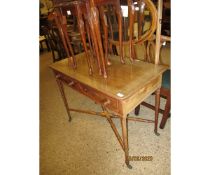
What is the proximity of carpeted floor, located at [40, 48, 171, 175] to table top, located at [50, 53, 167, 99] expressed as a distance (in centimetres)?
70

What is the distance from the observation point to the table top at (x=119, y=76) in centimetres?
104

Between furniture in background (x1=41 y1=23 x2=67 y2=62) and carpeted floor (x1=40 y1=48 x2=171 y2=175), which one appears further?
furniture in background (x1=41 y1=23 x2=67 y2=62)

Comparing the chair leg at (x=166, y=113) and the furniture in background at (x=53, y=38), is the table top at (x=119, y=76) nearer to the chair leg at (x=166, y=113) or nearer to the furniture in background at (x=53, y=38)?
the chair leg at (x=166, y=113)

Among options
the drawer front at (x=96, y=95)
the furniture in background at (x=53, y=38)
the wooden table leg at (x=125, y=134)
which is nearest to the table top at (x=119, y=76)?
the drawer front at (x=96, y=95)

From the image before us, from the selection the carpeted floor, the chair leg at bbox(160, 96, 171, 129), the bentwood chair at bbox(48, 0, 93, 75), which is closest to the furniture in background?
the carpeted floor

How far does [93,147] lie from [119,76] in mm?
786

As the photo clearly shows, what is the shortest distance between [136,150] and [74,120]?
31.0 inches

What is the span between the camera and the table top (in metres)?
1.04

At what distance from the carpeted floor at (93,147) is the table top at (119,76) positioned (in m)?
0.70

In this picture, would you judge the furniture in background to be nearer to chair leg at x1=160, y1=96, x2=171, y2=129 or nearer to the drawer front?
the drawer front
